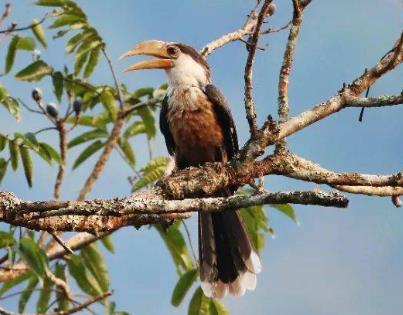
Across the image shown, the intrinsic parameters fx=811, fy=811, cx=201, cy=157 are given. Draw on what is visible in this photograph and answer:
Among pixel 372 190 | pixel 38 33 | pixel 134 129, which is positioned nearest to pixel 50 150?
pixel 38 33

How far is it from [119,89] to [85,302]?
92.3 inches

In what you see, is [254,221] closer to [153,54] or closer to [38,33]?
[153,54]

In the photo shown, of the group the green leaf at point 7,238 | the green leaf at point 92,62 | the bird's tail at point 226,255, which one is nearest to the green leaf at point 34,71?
the green leaf at point 92,62

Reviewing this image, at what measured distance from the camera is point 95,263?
6.25 m

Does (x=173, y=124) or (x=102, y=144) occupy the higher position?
(x=173, y=124)

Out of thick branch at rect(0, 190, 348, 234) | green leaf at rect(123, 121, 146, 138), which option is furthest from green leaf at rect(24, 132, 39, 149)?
green leaf at rect(123, 121, 146, 138)

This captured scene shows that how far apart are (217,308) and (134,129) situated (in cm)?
224

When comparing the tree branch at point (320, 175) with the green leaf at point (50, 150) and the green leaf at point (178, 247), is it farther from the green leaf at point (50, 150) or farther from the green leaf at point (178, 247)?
the green leaf at point (178, 247)

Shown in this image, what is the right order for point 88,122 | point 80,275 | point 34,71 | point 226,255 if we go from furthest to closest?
point 88,122
point 34,71
point 80,275
point 226,255

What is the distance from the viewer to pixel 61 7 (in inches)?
237

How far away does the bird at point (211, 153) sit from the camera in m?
5.53

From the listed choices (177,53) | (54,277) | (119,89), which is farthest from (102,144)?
(54,277)

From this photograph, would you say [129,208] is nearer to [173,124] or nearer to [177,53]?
[173,124]

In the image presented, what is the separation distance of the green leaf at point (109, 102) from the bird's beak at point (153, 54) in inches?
19.5
